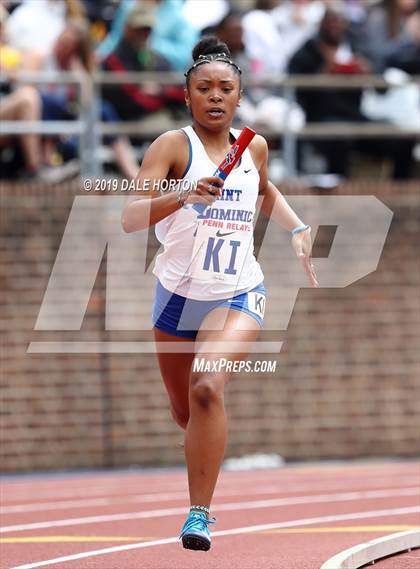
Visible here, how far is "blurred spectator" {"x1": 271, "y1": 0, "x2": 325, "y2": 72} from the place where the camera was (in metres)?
15.2

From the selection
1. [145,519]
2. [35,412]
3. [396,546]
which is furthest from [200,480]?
[35,412]

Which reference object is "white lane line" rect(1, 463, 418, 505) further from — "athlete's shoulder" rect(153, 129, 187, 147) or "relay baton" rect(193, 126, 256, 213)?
"relay baton" rect(193, 126, 256, 213)

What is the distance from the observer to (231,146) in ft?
22.7

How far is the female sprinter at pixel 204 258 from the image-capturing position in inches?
259

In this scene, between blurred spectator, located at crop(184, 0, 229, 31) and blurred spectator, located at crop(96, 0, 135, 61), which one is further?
blurred spectator, located at crop(184, 0, 229, 31)

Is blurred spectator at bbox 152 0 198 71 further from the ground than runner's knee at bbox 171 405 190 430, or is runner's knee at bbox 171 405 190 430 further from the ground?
blurred spectator at bbox 152 0 198 71

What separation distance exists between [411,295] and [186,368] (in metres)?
8.46

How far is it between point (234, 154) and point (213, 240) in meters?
0.49

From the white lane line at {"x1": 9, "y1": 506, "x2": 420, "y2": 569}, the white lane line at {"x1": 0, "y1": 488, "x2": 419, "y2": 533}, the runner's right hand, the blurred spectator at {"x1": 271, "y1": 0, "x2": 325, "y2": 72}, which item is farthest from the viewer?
the blurred spectator at {"x1": 271, "y1": 0, "x2": 325, "y2": 72}

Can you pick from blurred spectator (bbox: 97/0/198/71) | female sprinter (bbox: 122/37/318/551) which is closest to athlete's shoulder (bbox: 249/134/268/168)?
female sprinter (bbox: 122/37/318/551)

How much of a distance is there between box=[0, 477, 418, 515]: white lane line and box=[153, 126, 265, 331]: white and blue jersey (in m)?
4.17

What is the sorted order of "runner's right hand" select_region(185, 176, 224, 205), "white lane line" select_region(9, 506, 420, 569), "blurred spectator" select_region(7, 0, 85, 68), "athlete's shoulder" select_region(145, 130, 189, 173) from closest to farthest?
"runner's right hand" select_region(185, 176, 224, 205) < "athlete's shoulder" select_region(145, 130, 189, 173) < "white lane line" select_region(9, 506, 420, 569) < "blurred spectator" select_region(7, 0, 85, 68)

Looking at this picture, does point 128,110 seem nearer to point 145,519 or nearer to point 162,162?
point 145,519

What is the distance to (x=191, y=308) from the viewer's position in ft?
22.8
